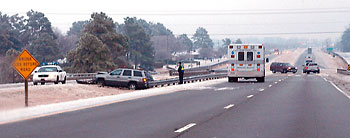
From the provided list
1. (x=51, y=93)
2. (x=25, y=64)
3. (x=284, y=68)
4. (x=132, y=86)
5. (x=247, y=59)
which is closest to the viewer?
(x=25, y=64)

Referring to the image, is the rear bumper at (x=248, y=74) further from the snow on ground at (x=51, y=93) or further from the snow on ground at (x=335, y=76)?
the snow on ground at (x=51, y=93)

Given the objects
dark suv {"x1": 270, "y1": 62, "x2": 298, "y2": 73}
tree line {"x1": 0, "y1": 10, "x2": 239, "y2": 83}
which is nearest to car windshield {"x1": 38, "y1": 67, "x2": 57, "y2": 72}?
tree line {"x1": 0, "y1": 10, "x2": 239, "y2": 83}

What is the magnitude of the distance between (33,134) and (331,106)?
11.7 metres

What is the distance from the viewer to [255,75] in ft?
133

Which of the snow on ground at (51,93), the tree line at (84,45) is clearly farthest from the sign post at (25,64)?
the tree line at (84,45)

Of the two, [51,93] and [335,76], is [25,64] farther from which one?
[335,76]

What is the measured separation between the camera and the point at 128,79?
3306 cm

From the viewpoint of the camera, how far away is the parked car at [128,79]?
32.7m

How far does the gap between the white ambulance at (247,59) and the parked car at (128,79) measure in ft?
29.5

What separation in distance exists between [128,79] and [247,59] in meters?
11.3

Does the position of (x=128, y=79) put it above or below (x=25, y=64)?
below

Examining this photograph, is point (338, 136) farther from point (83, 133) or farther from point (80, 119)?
point (80, 119)

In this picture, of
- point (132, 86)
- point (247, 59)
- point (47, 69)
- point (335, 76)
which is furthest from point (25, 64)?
point (335, 76)

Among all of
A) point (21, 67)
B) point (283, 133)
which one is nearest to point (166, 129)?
point (283, 133)
